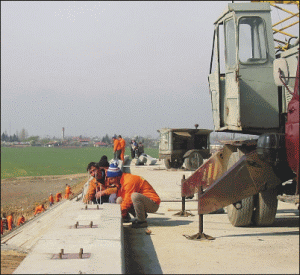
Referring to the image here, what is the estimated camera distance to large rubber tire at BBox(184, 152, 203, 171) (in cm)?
2344

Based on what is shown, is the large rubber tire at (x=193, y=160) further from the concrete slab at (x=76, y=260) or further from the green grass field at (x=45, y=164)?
the concrete slab at (x=76, y=260)

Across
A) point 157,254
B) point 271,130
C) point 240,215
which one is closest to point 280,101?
point 271,130

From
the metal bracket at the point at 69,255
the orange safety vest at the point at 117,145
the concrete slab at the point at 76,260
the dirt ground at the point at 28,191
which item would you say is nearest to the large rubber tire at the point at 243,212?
the concrete slab at the point at 76,260

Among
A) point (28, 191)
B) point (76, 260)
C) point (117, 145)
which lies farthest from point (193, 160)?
point (76, 260)

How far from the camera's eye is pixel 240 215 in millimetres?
7461

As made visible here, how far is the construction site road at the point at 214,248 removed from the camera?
5.32 metres

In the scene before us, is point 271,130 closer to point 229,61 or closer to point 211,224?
point 229,61

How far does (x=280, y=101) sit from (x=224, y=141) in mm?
1347

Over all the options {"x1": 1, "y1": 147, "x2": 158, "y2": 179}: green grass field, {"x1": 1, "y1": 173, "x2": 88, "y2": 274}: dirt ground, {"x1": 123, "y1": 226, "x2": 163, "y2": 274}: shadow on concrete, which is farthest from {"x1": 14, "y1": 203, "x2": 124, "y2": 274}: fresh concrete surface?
{"x1": 1, "y1": 147, "x2": 158, "y2": 179}: green grass field

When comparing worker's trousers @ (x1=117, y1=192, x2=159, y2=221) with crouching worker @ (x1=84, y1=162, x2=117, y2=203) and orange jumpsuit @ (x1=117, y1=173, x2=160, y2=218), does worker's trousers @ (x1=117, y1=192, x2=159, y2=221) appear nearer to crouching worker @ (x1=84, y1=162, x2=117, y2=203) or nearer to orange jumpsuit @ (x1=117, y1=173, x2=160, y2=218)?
orange jumpsuit @ (x1=117, y1=173, x2=160, y2=218)

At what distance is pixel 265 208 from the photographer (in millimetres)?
7387

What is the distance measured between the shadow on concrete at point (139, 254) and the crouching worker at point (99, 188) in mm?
599

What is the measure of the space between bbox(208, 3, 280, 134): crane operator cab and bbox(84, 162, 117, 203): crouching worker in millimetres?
2083

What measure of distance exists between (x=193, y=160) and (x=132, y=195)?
1603 cm
